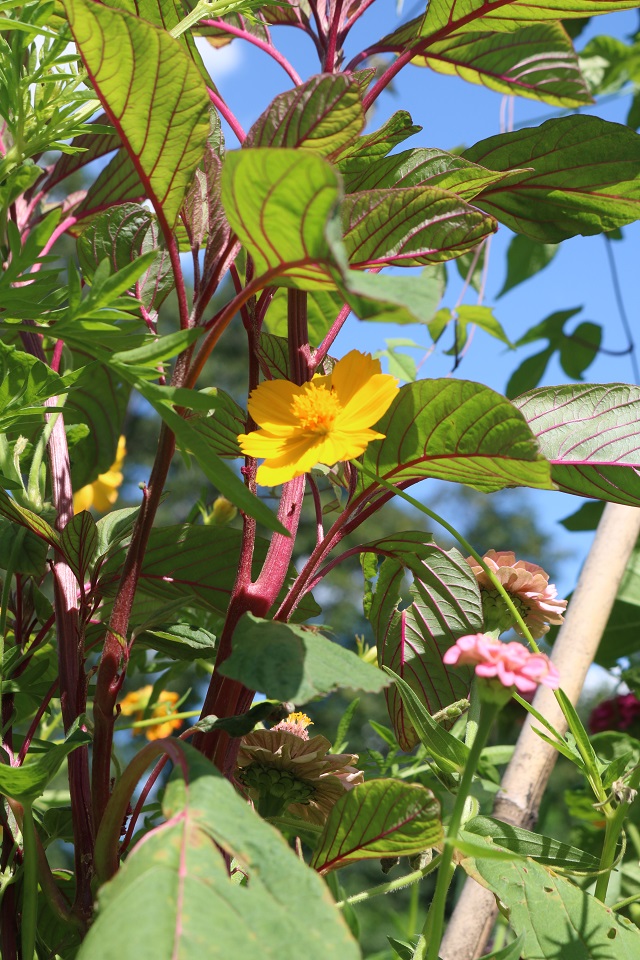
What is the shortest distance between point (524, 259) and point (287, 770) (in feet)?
2.65

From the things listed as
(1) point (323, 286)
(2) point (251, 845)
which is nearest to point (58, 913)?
(2) point (251, 845)

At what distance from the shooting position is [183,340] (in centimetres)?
28

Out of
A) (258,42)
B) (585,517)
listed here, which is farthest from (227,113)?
(585,517)

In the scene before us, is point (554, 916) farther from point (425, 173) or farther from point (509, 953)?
point (425, 173)

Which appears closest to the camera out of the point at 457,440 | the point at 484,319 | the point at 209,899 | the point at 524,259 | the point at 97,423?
the point at 209,899

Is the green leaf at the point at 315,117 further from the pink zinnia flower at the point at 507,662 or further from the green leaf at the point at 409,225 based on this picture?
the pink zinnia flower at the point at 507,662

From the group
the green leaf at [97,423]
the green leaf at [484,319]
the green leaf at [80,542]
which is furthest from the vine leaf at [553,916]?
the green leaf at [484,319]

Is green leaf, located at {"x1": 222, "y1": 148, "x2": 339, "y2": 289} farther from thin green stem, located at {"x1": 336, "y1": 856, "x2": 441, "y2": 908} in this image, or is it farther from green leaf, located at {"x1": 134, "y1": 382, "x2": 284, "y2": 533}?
thin green stem, located at {"x1": 336, "y1": 856, "x2": 441, "y2": 908}

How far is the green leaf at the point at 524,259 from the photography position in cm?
101

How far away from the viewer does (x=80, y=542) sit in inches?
14.5

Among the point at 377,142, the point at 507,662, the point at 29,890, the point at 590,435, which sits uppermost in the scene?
the point at 377,142

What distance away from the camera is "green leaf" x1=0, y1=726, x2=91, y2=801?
10.9 inches

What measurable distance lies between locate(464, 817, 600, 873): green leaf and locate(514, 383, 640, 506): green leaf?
0.15m

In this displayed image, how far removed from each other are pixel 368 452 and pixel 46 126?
203 mm
